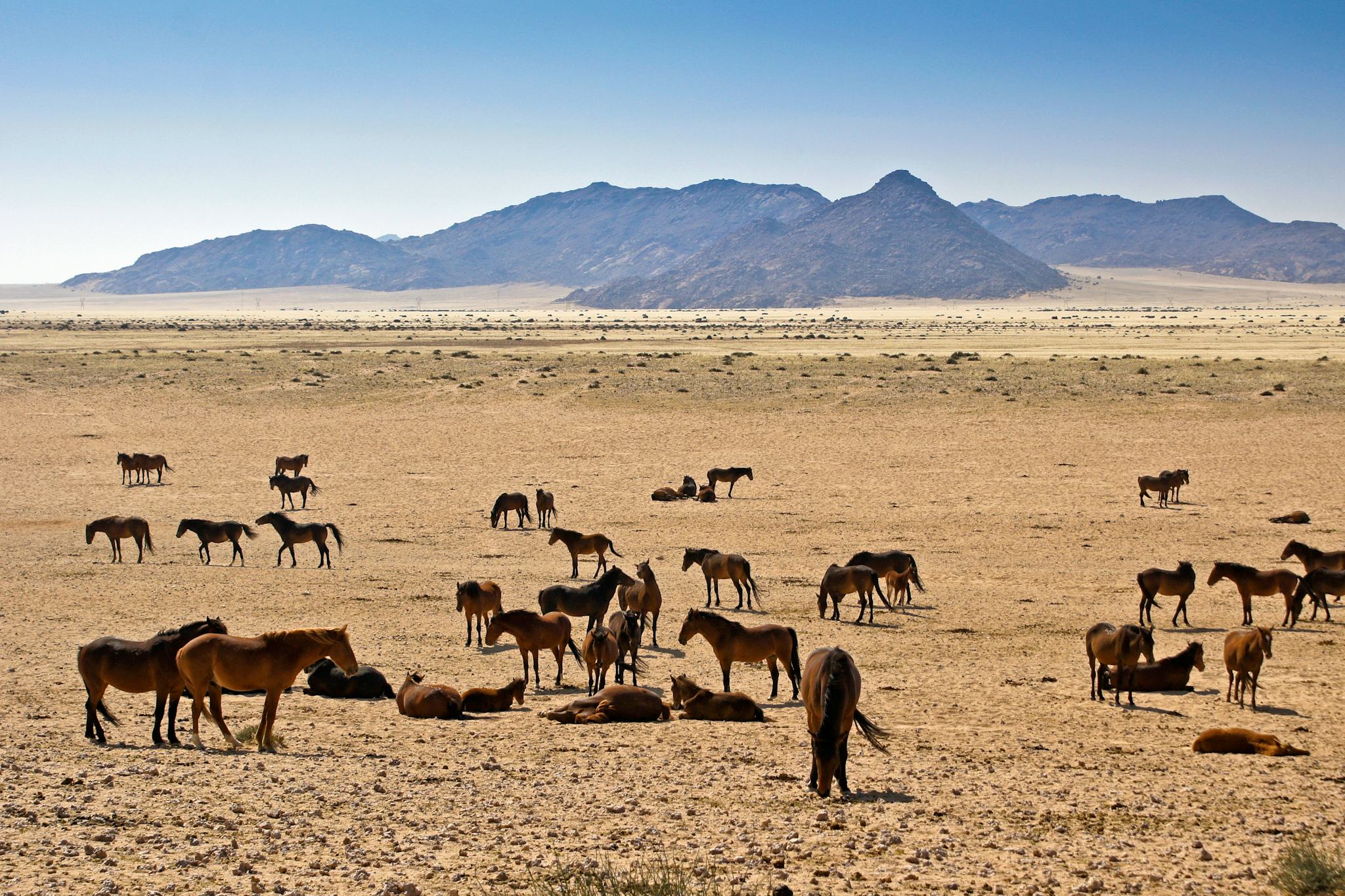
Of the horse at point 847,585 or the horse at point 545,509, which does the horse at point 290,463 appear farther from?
the horse at point 847,585

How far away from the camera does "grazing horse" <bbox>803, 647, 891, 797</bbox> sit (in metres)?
9.23

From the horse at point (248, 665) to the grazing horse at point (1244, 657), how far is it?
10.0m

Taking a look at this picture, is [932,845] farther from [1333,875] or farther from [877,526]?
[877,526]

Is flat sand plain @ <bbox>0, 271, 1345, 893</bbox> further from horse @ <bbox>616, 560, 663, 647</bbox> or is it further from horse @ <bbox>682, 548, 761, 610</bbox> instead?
horse @ <bbox>616, 560, 663, 647</bbox>

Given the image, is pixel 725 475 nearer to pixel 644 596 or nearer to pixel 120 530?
pixel 644 596

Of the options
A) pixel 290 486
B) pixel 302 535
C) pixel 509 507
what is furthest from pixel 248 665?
pixel 290 486

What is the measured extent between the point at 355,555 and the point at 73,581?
5205 millimetres

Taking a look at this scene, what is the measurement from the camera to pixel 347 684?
13.6 m

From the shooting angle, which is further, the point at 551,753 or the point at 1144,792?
the point at 551,753

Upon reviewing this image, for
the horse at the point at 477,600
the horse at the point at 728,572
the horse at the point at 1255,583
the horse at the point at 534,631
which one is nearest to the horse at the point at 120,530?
the horse at the point at 477,600

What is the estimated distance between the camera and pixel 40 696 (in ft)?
41.9

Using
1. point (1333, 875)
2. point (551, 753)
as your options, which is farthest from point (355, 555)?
point (1333, 875)

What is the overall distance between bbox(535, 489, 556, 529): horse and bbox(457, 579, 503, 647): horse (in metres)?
9.32

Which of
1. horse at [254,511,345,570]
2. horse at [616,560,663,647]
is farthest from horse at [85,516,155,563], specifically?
horse at [616,560,663,647]
